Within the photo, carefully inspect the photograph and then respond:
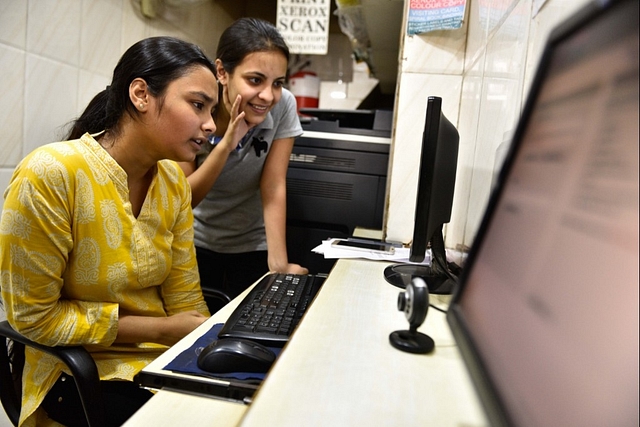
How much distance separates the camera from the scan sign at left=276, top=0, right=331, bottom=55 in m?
1.98

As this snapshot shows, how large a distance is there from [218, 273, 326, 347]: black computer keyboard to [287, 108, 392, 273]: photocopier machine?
0.84 metres

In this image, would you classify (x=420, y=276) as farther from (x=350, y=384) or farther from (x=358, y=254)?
(x=350, y=384)

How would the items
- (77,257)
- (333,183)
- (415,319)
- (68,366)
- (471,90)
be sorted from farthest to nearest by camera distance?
(333,183) < (471,90) < (77,257) < (68,366) < (415,319)

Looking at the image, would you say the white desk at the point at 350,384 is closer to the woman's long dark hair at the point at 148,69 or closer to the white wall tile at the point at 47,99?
the woman's long dark hair at the point at 148,69

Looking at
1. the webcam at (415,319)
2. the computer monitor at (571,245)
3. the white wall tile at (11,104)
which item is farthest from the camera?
the white wall tile at (11,104)

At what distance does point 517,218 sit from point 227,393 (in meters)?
0.44

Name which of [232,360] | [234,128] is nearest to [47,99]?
[234,128]

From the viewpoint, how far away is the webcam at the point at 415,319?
0.55m

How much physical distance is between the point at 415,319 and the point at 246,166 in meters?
1.12

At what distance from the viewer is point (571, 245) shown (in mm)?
282

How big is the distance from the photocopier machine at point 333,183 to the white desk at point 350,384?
1195mm

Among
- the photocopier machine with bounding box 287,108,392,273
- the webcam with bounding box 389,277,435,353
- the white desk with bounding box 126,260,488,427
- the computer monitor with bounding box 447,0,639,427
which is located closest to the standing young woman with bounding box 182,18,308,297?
the photocopier machine with bounding box 287,108,392,273

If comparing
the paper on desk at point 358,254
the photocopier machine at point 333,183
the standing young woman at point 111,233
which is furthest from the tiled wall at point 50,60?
the paper on desk at point 358,254

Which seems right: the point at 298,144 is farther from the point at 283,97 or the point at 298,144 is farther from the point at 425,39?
the point at 425,39
